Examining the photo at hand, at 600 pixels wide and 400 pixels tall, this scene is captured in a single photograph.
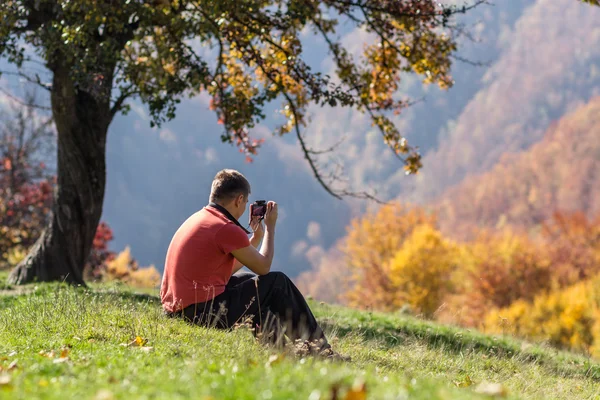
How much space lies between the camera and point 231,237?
5953mm

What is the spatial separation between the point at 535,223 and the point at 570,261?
215 feet

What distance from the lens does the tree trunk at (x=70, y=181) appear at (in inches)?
476

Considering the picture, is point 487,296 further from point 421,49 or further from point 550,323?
point 421,49

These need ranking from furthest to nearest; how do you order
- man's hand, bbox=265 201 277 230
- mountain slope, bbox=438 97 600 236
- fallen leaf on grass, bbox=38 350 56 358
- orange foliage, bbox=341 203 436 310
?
1. mountain slope, bbox=438 97 600 236
2. orange foliage, bbox=341 203 436 310
3. man's hand, bbox=265 201 277 230
4. fallen leaf on grass, bbox=38 350 56 358

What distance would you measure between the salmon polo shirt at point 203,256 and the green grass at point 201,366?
329mm

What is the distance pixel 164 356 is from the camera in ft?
15.4

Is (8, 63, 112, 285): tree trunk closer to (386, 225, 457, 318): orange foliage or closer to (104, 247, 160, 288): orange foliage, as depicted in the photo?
(104, 247, 160, 288): orange foliage

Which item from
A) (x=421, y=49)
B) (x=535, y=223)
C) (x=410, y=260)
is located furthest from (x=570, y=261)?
(x=535, y=223)

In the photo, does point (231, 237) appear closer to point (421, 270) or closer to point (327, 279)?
point (421, 270)

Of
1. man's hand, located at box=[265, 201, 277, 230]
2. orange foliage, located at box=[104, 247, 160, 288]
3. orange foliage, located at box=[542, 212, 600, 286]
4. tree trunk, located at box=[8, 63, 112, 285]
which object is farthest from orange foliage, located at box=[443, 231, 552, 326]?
man's hand, located at box=[265, 201, 277, 230]

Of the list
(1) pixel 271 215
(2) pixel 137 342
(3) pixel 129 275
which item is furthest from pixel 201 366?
(3) pixel 129 275

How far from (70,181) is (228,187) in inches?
272

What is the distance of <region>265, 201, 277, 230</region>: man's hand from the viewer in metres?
6.43

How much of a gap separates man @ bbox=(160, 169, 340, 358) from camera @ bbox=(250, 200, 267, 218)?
18.5 inches
